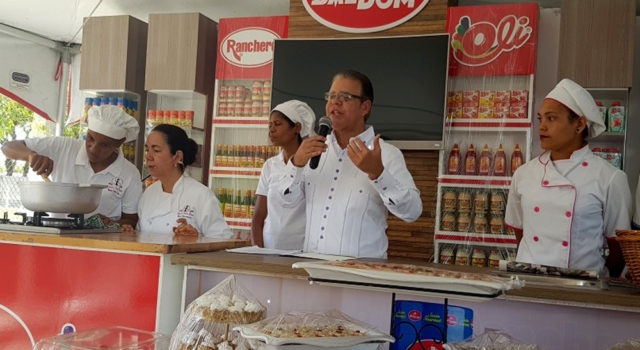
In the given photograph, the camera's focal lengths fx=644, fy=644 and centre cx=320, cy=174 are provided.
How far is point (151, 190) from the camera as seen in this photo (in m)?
3.29

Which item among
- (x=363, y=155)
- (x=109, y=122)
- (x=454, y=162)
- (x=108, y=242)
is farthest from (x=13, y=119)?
(x=363, y=155)

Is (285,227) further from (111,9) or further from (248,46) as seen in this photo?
(111,9)

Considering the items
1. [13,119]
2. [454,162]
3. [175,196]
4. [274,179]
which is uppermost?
[13,119]

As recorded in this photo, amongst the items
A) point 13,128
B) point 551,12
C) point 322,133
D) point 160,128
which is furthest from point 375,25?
point 13,128

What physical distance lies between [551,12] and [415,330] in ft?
11.6

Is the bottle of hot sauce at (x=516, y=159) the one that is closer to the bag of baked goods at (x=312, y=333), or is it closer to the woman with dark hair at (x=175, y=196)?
the woman with dark hair at (x=175, y=196)

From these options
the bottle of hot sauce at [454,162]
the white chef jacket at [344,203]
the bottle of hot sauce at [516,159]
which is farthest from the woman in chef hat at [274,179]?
the bottle of hot sauce at [516,159]

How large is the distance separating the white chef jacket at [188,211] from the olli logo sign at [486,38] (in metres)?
2.39

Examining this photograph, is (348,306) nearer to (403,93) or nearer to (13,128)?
(403,93)

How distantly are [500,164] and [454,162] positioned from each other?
1.03 feet

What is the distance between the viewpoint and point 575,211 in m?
2.51

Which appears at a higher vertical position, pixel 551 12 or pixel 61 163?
pixel 551 12

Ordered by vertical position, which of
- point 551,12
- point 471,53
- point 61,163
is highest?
point 551,12

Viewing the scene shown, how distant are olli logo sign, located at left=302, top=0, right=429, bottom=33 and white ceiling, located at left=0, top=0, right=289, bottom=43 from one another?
727 mm
